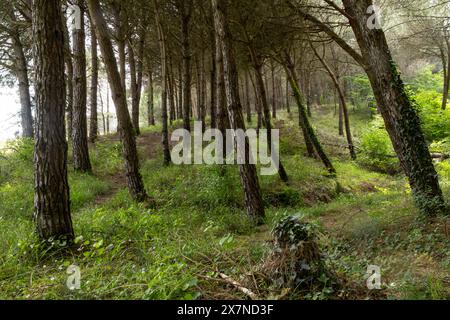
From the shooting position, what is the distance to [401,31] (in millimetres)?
22609

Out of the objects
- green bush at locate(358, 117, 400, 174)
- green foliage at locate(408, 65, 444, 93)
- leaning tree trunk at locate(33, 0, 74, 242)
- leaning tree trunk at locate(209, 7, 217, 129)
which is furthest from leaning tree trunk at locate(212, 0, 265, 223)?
green foliage at locate(408, 65, 444, 93)

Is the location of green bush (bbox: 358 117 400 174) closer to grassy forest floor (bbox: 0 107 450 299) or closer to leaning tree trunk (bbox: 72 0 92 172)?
grassy forest floor (bbox: 0 107 450 299)

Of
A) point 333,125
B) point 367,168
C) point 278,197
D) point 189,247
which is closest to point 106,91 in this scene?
point 333,125

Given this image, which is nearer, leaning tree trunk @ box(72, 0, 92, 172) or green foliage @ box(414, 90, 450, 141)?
leaning tree trunk @ box(72, 0, 92, 172)

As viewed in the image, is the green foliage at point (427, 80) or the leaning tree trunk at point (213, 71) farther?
the green foliage at point (427, 80)

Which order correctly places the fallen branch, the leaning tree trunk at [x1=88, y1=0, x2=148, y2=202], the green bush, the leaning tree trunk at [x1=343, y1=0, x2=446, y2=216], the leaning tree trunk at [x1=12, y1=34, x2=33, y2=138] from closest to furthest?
the fallen branch, the leaning tree trunk at [x1=343, y1=0, x2=446, y2=216], the leaning tree trunk at [x1=88, y1=0, x2=148, y2=202], the leaning tree trunk at [x1=12, y1=34, x2=33, y2=138], the green bush

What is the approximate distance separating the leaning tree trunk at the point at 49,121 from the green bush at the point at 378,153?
1627 cm

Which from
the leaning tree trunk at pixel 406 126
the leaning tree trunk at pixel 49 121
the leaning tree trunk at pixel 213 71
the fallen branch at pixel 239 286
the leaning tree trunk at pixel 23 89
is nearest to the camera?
the fallen branch at pixel 239 286

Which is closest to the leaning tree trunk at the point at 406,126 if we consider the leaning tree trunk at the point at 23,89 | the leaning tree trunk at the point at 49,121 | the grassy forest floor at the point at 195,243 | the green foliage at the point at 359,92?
the grassy forest floor at the point at 195,243

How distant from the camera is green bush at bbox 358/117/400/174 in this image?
1844 cm

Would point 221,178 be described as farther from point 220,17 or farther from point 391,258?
point 391,258

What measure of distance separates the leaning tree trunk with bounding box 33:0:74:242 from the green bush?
1627cm

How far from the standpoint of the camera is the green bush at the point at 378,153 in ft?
60.5

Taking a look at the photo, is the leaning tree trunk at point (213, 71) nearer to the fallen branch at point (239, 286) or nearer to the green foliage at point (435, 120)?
the fallen branch at point (239, 286)
